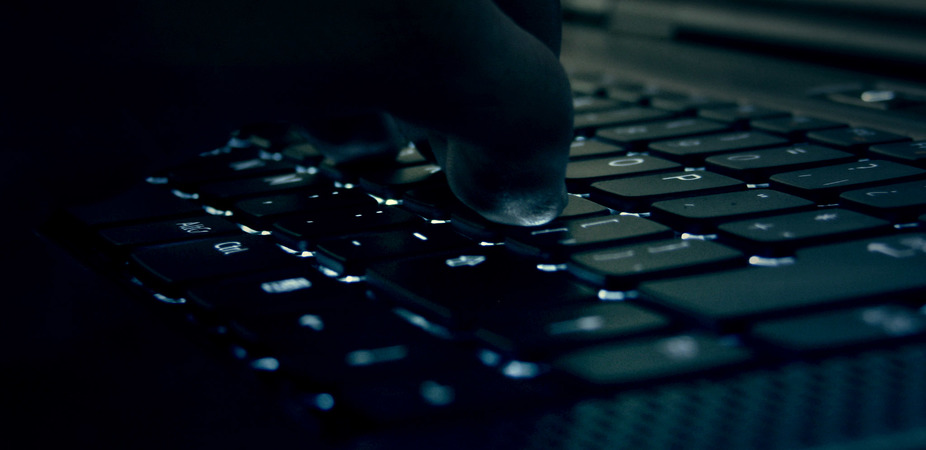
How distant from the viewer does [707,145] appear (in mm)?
588

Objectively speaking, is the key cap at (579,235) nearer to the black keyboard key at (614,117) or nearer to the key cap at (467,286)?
the key cap at (467,286)

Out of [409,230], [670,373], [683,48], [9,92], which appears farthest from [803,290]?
[683,48]

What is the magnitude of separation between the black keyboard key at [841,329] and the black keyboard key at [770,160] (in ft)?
0.70

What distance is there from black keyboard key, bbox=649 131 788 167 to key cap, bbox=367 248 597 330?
21 cm

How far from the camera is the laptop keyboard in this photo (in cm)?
29

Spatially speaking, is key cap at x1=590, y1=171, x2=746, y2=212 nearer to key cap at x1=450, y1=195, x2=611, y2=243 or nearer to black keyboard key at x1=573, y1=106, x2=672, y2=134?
key cap at x1=450, y1=195, x2=611, y2=243

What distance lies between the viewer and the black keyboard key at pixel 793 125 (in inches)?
24.0

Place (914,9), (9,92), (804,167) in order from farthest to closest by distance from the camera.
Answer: (914,9)
(804,167)
(9,92)

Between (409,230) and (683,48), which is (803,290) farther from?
(683,48)

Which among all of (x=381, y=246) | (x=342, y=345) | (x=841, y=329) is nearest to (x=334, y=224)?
(x=381, y=246)

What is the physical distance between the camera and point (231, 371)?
31 cm

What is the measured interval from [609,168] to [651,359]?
276mm

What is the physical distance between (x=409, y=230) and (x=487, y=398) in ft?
0.63

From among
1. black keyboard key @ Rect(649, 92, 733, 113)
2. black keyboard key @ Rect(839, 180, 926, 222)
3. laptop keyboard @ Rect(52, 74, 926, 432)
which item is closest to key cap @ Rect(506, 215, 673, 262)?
laptop keyboard @ Rect(52, 74, 926, 432)
